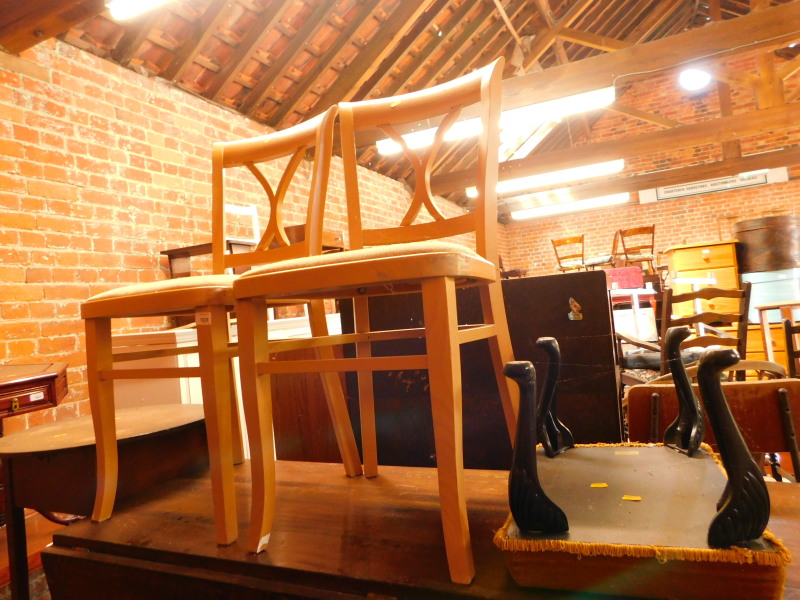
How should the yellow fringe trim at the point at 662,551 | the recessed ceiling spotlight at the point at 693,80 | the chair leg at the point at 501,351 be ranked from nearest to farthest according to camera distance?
the yellow fringe trim at the point at 662,551 → the chair leg at the point at 501,351 → the recessed ceiling spotlight at the point at 693,80

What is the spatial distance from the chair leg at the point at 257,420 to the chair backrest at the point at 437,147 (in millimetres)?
408

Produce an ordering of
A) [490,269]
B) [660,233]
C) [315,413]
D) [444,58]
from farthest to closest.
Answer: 1. [660,233]
2. [444,58]
3. [315,413]
4. [490,269]

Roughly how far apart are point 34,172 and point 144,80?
99cm

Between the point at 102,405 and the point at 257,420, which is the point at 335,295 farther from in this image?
the point at 102,405

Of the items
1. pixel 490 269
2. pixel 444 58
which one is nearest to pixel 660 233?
pixel 444 58

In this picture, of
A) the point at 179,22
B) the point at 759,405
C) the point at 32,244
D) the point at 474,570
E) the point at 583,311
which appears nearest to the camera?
the point at 474,570

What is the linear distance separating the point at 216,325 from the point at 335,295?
0.33 metres

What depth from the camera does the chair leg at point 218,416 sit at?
1013 millimetres

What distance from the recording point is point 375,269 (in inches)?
33.0

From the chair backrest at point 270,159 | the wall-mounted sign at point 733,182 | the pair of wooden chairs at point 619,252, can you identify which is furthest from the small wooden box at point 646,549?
the wall-mounted sign at point 733,182

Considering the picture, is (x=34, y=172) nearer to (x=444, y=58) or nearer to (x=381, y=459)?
(x=381, y=459)

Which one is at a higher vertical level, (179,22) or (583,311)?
(179,22)

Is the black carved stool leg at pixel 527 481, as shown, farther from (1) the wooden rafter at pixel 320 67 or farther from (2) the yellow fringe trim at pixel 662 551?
(1) the wooden rafter at pixel 320 67

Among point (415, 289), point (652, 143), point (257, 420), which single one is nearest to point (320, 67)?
point (415, 289)
